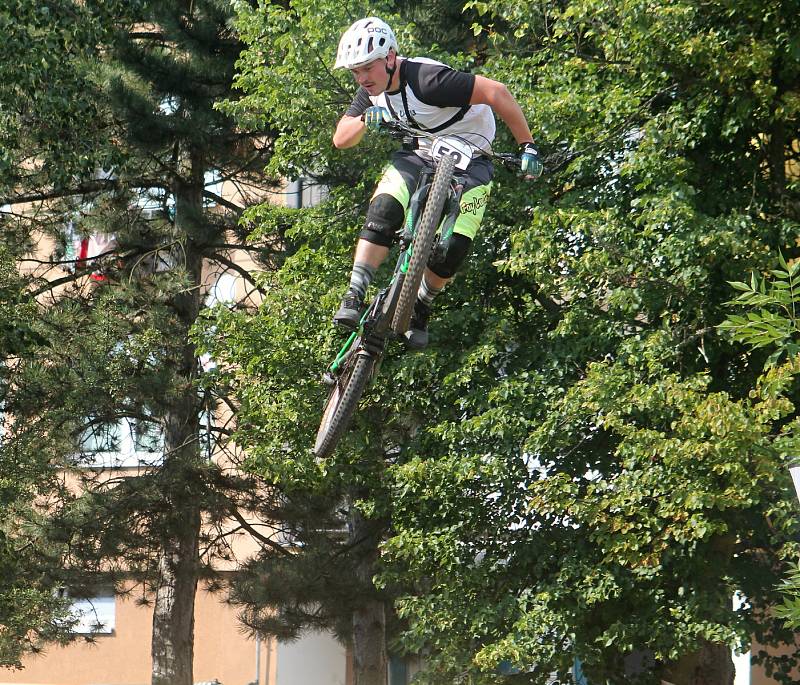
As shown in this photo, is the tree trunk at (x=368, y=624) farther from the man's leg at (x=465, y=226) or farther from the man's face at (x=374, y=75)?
the man's face at (x=374, y=75)

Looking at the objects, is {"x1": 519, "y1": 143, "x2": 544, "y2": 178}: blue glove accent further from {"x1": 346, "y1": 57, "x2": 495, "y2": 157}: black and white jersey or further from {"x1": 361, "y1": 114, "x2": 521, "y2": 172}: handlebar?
{"x1": 346, "y1": 57, "x2": 495, "y2": 157}: black and white jersey

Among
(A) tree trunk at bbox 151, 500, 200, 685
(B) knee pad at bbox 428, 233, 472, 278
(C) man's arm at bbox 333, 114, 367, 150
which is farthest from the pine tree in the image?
(C) man's arm at bbox 333, 114, 367, 150

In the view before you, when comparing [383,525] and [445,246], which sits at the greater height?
[383,525]

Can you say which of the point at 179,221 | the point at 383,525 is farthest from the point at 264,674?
the point at 179,221

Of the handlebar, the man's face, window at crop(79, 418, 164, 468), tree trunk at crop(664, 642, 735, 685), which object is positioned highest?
window at crop(79, 418, 164, 468)

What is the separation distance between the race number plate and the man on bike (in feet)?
0.21

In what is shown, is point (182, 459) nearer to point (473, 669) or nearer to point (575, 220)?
point (473, 669)

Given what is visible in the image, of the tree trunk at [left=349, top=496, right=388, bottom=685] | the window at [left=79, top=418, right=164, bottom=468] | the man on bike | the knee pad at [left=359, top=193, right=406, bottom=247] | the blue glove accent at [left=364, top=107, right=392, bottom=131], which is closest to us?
the man on bike

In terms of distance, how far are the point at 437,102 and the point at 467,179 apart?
54 cm

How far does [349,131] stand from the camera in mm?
7230

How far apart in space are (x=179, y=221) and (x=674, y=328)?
830 centimetres

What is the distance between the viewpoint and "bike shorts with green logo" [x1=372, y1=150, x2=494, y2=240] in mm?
7375

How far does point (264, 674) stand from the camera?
2517 centimetres

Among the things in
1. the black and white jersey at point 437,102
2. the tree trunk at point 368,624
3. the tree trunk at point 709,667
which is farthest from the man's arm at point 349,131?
the tree trunk at point 368,624
